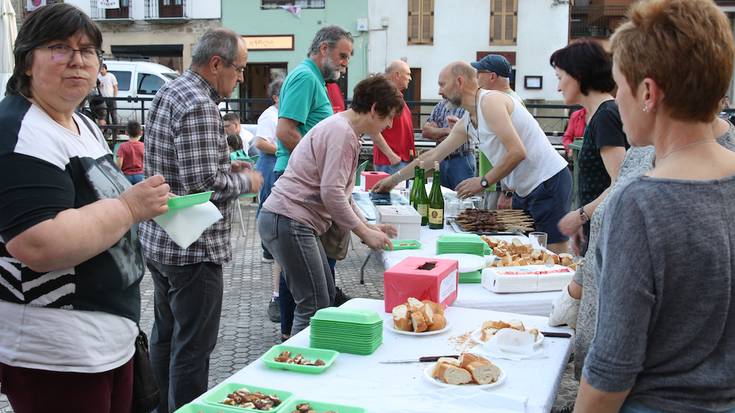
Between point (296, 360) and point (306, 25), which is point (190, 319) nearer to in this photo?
point (296, 360)

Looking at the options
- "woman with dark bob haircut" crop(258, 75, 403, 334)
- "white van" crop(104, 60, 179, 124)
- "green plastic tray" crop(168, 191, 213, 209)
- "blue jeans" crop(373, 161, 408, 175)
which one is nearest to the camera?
"green plastic tray" crop(168, 191, 213, 209)

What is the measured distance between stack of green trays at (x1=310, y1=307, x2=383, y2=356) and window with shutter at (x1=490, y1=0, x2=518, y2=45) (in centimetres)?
2192

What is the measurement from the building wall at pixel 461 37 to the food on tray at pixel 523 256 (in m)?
19.7

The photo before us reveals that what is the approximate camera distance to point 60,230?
1.50 meters

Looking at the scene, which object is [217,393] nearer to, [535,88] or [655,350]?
[655,350]

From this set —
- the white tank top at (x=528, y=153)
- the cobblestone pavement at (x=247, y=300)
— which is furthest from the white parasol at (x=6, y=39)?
the white tank top at (x=528, y=153)

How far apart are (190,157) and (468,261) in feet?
3.88

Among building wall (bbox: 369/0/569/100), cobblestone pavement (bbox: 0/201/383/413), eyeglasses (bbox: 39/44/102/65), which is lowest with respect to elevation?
cobblestone pavement (bbox: 0/201/383/413)

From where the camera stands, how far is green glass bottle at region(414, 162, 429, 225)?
13.3 feet

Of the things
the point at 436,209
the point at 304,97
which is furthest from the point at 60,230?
the point at 304,97

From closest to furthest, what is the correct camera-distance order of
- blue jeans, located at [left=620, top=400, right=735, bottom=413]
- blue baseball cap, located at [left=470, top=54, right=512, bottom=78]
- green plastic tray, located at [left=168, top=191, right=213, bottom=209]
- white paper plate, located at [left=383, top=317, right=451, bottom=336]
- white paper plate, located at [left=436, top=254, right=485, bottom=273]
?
blue jeans, located at [left=620, top=400, right=735, bottom=413] → green plastic tray, located at [left=168, top=191, right=213, bottom=209] → white paper plate, located at [left=383, top=317, right=451, bottom=336] → white paper plate, located at [left=436, top=254, right=485, bottom=273] → blue baseball cap, located at [left=470, top=54, right=512, bottom=78]

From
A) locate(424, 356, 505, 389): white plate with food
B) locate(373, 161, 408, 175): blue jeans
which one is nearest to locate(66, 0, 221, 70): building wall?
locate(373, 161, 408, 175): blue jeans

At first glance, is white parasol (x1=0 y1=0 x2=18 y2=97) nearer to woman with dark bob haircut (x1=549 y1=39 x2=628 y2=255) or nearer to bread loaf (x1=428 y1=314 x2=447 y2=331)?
woman with dark bob haircut (x1=549 y1=39 x2=628 y2=255)

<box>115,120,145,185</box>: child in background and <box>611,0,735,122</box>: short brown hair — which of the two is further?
<box>115,120,145,185</box>: child in background
